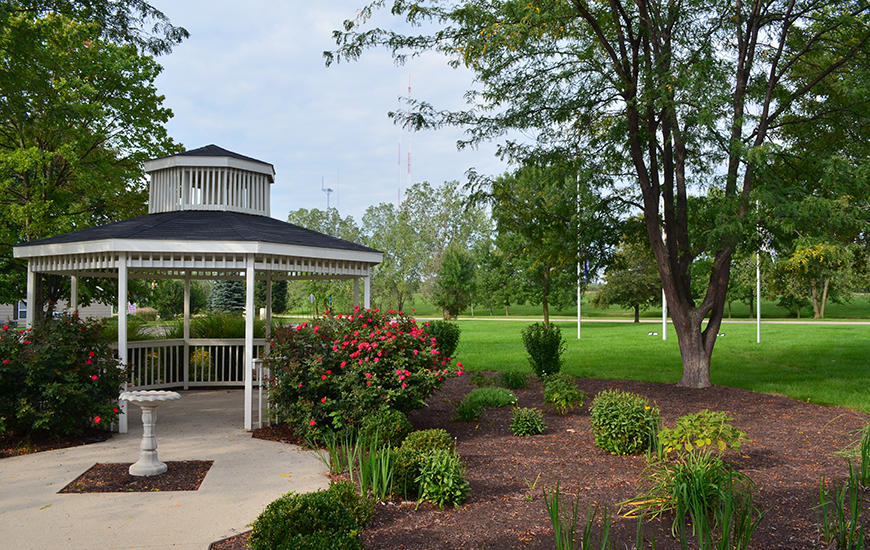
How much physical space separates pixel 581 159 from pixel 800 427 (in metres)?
5.80

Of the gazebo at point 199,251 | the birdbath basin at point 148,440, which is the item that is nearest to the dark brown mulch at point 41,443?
the gazebo at point 199,251

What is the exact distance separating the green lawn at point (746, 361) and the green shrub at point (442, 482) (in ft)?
23.7

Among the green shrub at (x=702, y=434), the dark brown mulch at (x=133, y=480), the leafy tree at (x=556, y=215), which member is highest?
the leafy tree at (x=556, y=215)

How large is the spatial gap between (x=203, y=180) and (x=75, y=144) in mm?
4744

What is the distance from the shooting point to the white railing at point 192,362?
10.3 metres

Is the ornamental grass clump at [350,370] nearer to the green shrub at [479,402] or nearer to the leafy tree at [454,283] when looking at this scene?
the green shrub at [479,402]

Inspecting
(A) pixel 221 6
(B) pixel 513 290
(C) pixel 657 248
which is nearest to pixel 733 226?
(C) pixel 657 248

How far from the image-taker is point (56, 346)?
6695 millimetres

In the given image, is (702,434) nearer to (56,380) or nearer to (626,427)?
(626,427)

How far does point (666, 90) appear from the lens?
27.5 ft

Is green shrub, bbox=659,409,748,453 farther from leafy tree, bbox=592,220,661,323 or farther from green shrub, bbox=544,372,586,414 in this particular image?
leafy tree, bbox=592,220,661,323

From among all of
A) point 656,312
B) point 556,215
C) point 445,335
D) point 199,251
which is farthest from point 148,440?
point 656,312

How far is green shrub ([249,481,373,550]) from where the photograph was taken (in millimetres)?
3301

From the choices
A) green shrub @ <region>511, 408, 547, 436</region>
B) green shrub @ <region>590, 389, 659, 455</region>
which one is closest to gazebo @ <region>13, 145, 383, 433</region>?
green shrub @ <region>511, 408, 547, 436</region>
